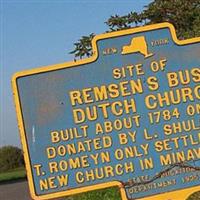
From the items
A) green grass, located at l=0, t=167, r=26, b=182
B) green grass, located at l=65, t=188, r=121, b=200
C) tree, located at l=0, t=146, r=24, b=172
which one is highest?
tree, located at l=0, t=146, r=24, b=172

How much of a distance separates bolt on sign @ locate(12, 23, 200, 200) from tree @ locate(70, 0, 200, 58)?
8.49 meters

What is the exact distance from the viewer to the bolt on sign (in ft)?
19.2

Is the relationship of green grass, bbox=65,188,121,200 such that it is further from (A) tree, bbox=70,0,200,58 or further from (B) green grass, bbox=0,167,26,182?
(B) green grass, bbox=0,167,26,182

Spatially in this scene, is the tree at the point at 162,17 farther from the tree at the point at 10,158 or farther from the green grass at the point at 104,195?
the tree at the point at 10,158

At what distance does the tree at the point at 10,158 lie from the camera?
3869cm

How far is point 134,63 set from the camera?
6066 mm

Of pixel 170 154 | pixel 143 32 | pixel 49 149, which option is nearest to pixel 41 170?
pixel 49 149

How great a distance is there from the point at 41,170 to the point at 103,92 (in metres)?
0.88

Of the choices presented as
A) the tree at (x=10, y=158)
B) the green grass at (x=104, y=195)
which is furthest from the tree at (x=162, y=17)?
the tree at (x=10, y=158)

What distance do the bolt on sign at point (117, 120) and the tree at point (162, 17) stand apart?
8494mm

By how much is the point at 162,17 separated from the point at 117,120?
401 inches

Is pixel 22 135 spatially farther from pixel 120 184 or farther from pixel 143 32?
pixel 143 32

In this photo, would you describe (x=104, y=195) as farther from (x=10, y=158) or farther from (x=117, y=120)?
(x=10, y=158)

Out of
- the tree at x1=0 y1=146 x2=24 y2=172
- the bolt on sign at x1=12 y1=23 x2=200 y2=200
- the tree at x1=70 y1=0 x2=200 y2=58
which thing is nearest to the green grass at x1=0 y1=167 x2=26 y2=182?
the tree at x1=0 y1=146 x2=24 y2=172
